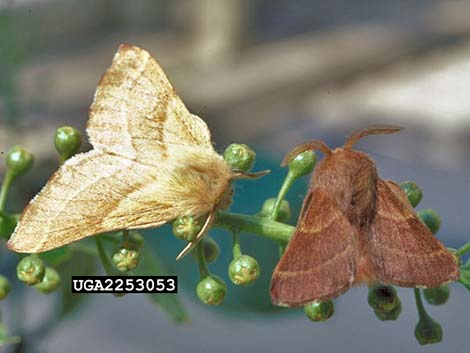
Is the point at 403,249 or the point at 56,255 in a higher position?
the point at 403,249

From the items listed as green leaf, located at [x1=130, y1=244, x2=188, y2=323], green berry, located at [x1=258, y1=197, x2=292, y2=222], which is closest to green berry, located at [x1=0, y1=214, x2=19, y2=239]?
green leaf, located at [x1=130, y1=244, x2=188, y2=323]

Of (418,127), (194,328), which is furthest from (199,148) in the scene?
(418,127)

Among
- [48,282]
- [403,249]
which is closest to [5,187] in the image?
[48,282]

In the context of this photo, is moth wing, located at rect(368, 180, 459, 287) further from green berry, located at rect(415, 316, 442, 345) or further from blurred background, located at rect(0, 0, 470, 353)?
blurred background, located at rect(0, 0, 470, 353)

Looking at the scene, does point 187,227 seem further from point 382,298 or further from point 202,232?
point 382,298

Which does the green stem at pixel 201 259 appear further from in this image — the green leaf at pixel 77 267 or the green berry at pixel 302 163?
the green leaf at pixel 77 267

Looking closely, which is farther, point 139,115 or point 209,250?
point 209,250
